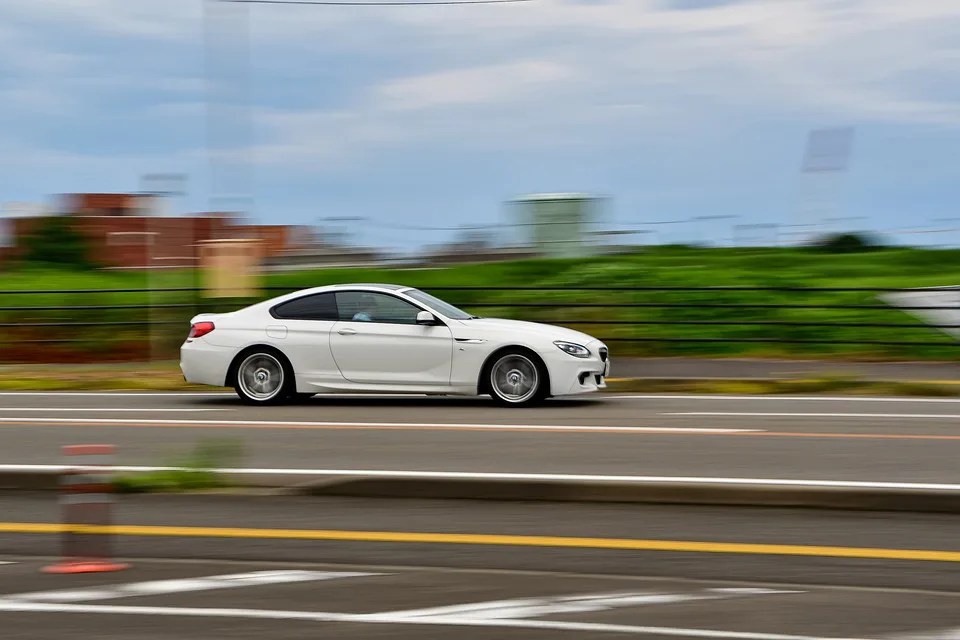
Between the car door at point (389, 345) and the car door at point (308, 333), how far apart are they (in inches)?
4.1

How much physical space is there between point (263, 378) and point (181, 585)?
849 centimetres

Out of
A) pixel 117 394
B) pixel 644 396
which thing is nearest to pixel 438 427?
pixel 644 396

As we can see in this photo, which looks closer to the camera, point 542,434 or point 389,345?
point 542,434

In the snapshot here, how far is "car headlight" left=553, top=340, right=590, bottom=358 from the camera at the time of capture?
13359 millimetres

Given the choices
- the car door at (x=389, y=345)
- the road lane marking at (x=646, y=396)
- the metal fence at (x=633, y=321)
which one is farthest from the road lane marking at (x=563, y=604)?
the metal fence at (x=633, y=321)

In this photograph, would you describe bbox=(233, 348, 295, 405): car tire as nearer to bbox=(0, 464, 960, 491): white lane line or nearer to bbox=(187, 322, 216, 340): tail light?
bbox=(187, 322, 216, 340): tail light

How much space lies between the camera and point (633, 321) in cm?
1994

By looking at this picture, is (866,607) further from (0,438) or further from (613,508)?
(0,438)

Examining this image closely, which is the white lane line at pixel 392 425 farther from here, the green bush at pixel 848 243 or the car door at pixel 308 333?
the green bush at pixel 848 243

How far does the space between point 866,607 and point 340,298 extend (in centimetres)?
955

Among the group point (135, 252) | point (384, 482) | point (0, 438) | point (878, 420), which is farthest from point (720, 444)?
point (135, 252)

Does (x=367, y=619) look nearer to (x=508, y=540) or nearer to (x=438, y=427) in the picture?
(x=508, y=540)

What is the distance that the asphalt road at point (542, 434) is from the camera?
9125 mm

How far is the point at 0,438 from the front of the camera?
11211 mm
